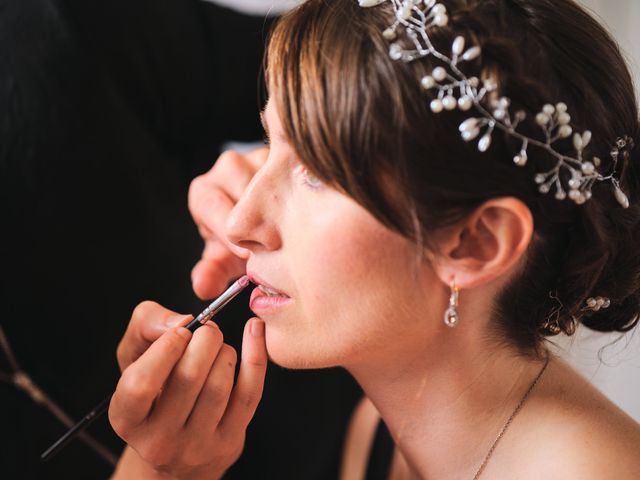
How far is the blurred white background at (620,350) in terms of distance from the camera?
1.38 metres

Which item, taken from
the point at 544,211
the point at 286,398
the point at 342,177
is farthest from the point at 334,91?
the point at 286,398

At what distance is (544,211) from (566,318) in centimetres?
19

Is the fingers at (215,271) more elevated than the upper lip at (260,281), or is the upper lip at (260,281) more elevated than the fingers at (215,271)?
the upper lip at (260,281)

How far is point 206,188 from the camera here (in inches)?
42.9

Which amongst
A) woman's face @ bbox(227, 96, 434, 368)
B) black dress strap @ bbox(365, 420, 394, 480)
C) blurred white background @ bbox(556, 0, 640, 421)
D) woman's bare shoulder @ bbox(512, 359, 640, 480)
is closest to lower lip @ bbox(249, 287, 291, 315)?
woman's face @ bbox(227, 96, 434, 368)

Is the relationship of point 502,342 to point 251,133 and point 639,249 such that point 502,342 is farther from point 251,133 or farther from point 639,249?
point 251,133

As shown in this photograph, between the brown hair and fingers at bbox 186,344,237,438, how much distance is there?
26 centimetres

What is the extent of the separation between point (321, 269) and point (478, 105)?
0.81 feet

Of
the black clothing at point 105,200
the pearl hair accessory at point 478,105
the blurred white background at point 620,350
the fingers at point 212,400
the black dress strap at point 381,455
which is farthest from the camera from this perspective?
the blurred white background at point 620,350

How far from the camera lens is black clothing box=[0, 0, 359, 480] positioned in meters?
1.03

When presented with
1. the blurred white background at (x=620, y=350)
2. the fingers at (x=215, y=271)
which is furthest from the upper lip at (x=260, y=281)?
the blurred white background at (x=620, y=350)

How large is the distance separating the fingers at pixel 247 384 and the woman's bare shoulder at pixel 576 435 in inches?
13.5

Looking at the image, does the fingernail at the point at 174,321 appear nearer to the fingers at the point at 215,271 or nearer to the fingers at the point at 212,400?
the fingers at the point at 212,400

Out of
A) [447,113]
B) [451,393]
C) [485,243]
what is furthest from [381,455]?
[447,113]
